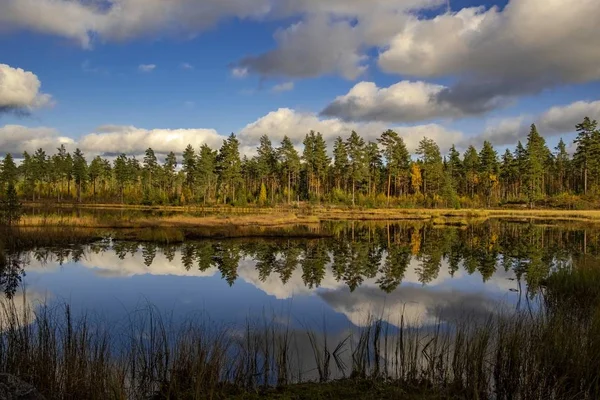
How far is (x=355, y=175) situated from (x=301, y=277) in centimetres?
6865

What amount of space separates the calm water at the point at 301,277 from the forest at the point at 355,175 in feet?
154

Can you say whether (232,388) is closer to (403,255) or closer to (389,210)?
(403,255)

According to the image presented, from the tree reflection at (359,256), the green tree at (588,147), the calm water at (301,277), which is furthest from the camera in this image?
the green tree at (588,147)

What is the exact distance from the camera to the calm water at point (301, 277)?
1384cm

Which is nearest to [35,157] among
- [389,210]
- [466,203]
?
[389,210]

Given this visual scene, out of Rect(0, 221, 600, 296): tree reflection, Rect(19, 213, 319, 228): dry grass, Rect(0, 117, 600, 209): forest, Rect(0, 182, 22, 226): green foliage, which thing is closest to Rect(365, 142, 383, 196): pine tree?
Rect(0, 117, 600, 209): forest

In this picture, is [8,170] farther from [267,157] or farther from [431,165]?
[431,165]

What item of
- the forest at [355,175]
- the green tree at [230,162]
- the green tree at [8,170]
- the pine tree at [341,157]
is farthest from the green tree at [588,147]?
the green tree at [8,170]

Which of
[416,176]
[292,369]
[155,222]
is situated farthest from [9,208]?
[416,176]

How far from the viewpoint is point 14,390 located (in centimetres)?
473

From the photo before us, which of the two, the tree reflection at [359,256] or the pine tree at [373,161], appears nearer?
the tree reflection at [359,256]

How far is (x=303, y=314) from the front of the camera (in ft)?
44.2

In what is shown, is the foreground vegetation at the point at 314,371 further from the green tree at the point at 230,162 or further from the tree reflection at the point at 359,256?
the green tree at the point at 230,162

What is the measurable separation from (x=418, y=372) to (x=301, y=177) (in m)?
107
